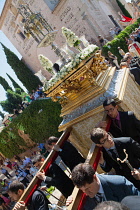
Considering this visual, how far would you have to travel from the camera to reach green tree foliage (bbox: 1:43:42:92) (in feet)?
94.9

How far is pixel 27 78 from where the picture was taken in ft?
95.2

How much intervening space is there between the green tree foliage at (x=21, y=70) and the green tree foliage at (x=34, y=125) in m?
10.7

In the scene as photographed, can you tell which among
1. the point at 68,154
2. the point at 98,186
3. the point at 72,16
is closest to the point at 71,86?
the point at 68,154

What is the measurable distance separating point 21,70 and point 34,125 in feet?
46.0

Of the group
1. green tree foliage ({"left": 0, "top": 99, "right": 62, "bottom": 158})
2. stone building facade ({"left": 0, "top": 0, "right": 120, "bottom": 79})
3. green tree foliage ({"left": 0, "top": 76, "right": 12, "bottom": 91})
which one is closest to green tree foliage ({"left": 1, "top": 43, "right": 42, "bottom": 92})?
green tree foliage ({"left": 0, "top": 76, "right": 12, "bottom": 91})

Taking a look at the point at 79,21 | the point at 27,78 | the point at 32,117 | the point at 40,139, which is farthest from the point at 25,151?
the point at 79,21

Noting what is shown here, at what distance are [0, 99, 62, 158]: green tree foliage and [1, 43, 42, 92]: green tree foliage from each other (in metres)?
10.7

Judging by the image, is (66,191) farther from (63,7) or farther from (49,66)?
(63,7)

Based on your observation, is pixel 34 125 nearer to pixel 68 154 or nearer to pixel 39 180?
pixel 68 154

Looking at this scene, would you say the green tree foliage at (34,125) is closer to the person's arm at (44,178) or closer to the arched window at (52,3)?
the person's arm at (44,178)

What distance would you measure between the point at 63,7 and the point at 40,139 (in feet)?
53.4

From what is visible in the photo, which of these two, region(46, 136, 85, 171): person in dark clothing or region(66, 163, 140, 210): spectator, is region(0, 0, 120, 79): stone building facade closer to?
region(46, 136, 85, 171): person in dark clothing

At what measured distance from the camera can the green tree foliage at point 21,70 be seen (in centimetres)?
2892

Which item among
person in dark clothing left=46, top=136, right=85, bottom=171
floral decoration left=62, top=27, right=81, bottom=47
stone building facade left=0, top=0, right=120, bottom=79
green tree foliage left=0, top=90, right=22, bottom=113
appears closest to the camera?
person in dark clothing left=46, top=136, right=85, bottom=171
